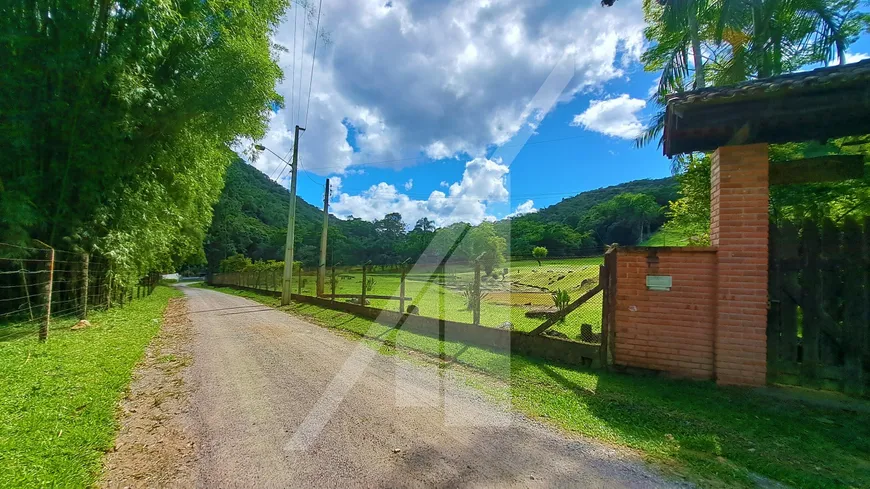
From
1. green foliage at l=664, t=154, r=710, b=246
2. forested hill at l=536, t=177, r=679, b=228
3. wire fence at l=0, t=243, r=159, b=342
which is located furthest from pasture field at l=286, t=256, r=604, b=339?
forested hill at l=536, t=177, r=679, b=228

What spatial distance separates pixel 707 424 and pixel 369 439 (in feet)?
8.77

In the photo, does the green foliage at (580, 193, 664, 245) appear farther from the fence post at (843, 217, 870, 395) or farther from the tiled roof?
the tiled roof

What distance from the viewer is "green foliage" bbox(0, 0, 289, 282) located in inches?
253

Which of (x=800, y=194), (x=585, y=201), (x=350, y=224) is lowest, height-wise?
(x=800, y=194)

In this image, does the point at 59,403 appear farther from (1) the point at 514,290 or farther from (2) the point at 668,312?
(1) the point at 514,290

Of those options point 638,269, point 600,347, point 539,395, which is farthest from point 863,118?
point 539,395

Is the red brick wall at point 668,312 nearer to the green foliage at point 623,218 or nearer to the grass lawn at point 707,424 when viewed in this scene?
the grass lawn at point 707,424

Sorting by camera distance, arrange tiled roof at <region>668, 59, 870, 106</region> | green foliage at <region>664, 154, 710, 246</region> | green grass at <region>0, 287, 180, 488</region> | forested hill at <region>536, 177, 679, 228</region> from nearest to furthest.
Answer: green grass at <region>0, 287, 180, 488</region>, tiled roof at <region>668, 59, 870, 106</region>, green foliage at <region>664, 154, 710, 246</region>, forested hill at <region>536, 177, 679, 228</region>

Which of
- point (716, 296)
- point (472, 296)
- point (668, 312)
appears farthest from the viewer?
point (472, 296)

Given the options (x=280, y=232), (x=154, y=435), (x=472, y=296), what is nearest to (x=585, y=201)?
(x=472, y=296)

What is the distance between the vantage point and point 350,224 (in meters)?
62.9

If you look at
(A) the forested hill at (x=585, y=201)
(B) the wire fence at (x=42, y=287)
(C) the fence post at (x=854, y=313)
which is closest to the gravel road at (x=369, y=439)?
(C) the fence post at (x=854, y=313)

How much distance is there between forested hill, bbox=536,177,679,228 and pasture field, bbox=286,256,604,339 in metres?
7.52

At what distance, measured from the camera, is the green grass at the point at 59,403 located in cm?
215
